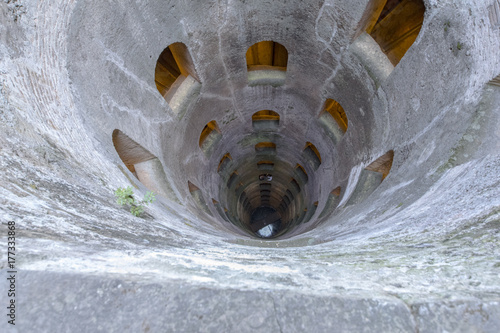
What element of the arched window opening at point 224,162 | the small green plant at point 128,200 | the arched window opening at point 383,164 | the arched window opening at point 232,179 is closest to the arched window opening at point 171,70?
the arched window opening at point 224,162

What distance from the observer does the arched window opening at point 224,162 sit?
8703 mm

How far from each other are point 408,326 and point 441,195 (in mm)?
1778

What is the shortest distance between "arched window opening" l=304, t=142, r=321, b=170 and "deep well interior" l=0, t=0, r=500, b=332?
1.67 ft

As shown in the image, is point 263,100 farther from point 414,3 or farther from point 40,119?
point 40,119

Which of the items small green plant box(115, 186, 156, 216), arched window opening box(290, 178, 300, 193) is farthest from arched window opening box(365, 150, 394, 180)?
arched window opening box(290, 178, 300, 193)

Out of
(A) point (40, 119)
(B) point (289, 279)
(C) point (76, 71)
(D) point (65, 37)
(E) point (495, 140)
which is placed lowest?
(B) point (289, 279)

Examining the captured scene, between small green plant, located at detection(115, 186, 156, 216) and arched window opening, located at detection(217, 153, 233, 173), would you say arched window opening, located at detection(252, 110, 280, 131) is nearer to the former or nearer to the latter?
arched window opening, located at detection(217, 153, 233, 173)

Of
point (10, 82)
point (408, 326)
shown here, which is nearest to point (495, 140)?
point (408, 326)

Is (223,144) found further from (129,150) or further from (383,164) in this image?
(383,164)

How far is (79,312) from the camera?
87 centimetres

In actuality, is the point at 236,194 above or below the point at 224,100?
below

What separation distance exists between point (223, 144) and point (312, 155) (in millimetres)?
2718

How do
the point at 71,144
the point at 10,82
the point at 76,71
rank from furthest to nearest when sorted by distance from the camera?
the point at 76,71, the point at 71,144, the point at 10,82

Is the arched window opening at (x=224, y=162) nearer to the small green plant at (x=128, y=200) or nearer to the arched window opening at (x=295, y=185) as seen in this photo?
the arched window opening at (x=295, y=185)
